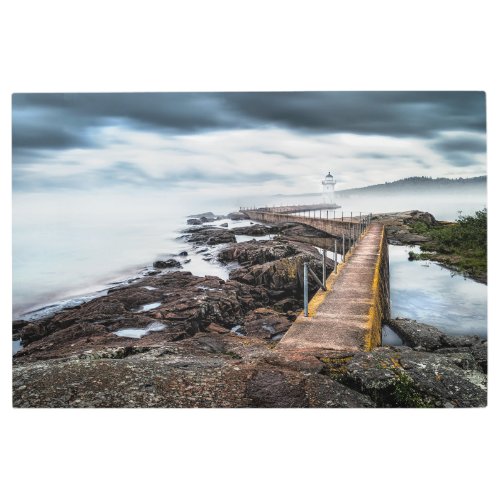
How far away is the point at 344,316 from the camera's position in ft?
16.6

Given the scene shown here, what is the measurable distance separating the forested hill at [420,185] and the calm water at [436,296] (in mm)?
1006

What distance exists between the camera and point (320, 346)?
4.50 metres

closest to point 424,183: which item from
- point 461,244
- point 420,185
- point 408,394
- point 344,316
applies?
point 420,185

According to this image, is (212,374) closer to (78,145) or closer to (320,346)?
(320,346)

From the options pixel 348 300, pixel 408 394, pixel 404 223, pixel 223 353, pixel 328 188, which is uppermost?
pixel 328 188

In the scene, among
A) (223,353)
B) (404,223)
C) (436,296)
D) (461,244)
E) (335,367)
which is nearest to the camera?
(335,367)

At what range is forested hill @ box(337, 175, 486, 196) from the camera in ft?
16.7

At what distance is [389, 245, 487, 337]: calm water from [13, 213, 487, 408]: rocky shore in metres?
0.17

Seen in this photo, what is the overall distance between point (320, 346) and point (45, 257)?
9.68 feet

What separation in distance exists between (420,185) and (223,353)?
280 centimetres

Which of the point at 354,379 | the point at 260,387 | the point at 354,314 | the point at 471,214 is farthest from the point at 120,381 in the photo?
the point at 471,214

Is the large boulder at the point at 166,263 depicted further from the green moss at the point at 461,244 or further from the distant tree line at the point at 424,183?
the green moss at the point at 461,244

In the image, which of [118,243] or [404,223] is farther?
[404,223]

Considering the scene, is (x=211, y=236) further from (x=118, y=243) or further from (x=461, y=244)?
(x=461, y=244)
